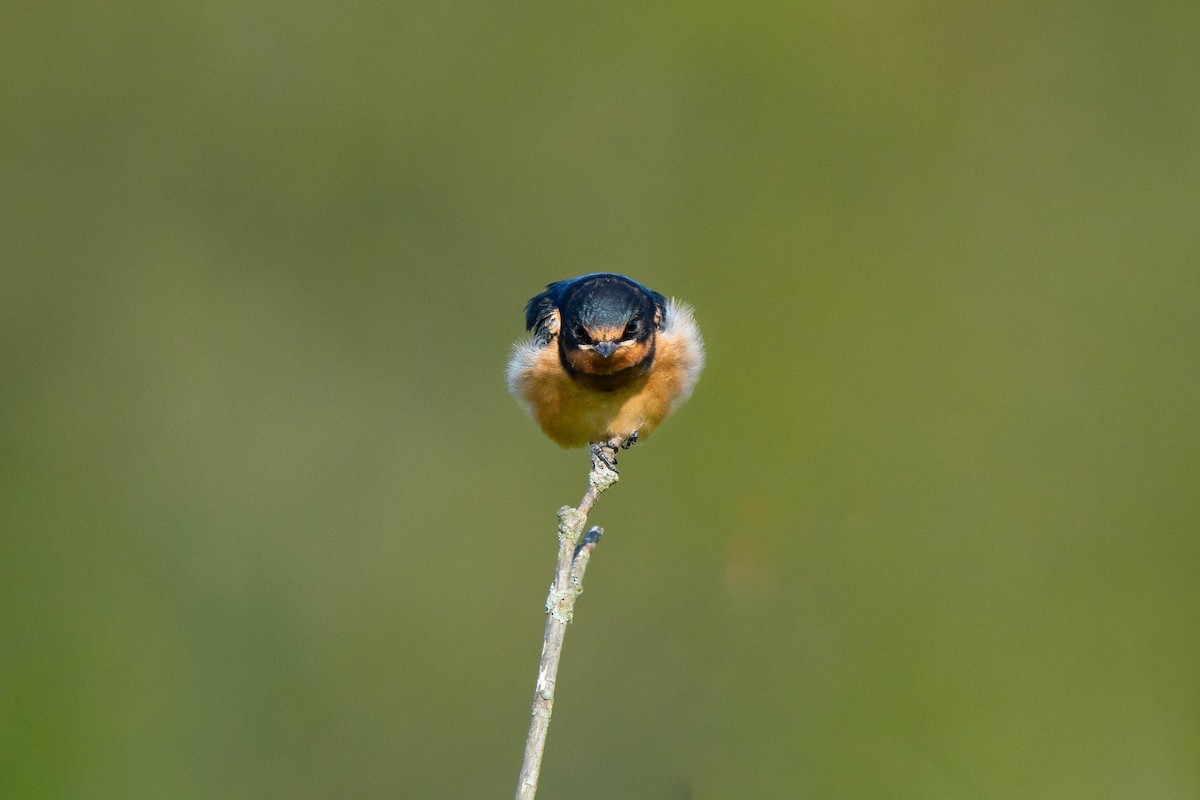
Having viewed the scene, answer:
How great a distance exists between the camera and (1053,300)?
5.04 m

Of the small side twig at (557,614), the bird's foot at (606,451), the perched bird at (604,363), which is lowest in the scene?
the small side twig at (557,614)

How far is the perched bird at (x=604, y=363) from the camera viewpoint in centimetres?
347

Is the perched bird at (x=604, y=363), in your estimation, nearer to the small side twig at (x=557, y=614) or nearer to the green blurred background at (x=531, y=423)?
the small side twig at (x=557, y=614)

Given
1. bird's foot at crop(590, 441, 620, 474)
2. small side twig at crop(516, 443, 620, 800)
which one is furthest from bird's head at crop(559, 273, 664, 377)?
small side twig at crop(516, 443, 620, 800)

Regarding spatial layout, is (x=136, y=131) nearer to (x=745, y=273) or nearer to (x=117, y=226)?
(x=117, y=226)

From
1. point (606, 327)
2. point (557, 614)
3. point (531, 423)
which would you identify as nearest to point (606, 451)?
point (606, 327)

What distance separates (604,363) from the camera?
11.6 ft

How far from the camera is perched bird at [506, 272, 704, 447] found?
347 cm

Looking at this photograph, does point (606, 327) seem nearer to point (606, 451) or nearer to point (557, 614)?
point (606, 451)

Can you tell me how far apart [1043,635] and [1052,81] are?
7.69 feet

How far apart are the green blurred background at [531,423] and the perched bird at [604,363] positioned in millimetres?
959

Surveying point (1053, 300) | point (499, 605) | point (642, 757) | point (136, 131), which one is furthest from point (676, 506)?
point (136, 131)

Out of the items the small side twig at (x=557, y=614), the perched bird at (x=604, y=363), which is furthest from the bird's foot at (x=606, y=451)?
the small side twig at (x=557, y=614)

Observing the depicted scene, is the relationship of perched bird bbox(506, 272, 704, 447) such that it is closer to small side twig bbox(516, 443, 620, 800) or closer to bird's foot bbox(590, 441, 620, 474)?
bird's foot bbox(590, 441, 620, 474)
